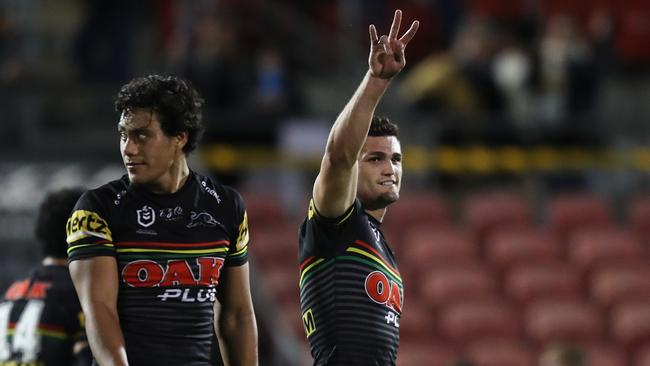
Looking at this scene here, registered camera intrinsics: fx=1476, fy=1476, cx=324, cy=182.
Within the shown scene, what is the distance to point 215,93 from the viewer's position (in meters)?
13.4

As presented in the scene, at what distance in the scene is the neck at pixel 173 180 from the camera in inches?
211

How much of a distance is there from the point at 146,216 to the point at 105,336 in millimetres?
471

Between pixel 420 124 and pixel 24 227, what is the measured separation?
3.92 metres

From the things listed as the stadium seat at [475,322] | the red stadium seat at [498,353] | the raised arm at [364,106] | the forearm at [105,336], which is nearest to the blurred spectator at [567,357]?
the red stadium seat at [498,353]

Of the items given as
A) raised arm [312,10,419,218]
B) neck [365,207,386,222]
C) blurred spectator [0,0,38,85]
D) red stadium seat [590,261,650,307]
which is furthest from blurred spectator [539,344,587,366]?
blurred spectator [0,0,38,85]

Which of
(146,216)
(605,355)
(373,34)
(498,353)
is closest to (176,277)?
(146,216)

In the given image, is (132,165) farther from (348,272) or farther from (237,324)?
(348,272)

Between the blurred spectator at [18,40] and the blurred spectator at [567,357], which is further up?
the blurred spectator at [18,40]

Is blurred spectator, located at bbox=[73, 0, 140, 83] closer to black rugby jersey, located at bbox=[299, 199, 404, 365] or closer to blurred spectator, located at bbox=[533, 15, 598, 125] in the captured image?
blurred spectator, located at bbox=[533, 15, 598, 125]

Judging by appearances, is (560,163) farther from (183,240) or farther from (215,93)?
(183,240)

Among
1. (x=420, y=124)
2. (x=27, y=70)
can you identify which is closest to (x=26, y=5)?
(x=27, y=70)

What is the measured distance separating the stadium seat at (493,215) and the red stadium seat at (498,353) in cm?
189

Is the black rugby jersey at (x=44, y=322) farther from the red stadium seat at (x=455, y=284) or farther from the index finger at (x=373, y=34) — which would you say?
the red stadium seat at (x=455, y=284)

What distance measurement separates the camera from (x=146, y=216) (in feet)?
17.3
